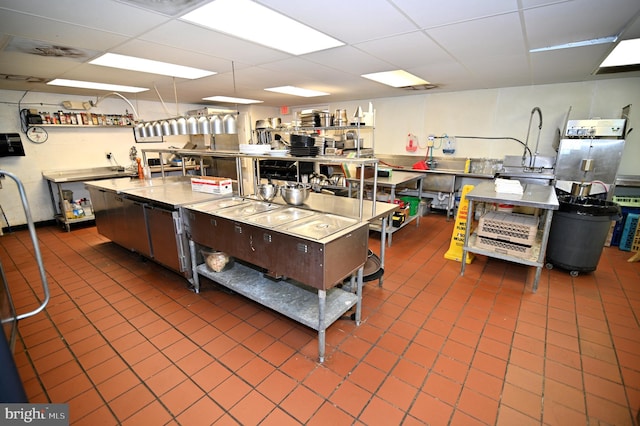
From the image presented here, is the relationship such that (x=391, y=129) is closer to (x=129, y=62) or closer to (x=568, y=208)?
(x=568, y=208)

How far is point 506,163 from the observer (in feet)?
17.6

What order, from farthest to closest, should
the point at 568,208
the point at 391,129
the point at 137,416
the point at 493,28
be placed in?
the point at 391,129 < the point at 568,208 < the point at 493,28 < the point at 137,416

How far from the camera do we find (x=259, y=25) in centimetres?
224

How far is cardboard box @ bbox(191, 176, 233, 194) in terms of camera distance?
10.9 feet

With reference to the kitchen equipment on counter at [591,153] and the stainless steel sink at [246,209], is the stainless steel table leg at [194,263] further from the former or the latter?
the kitchen equipment on counter at [591,153]

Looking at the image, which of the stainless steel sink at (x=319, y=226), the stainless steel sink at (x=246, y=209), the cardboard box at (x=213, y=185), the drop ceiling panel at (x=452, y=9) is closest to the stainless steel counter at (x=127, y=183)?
the cardboard box at (x=213, y=185)

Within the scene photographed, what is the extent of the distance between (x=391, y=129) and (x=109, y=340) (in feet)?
20.2

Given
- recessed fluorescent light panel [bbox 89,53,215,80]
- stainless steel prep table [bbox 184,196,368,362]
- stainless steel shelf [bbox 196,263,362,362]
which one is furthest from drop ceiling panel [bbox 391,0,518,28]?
recessed fluorescent light panel [bbox 89,53,215,80]

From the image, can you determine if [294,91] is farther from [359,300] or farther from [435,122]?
[359,300]

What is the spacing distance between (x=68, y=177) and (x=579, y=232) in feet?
23.9

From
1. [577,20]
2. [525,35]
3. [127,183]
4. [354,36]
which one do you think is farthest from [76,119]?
[577,20]

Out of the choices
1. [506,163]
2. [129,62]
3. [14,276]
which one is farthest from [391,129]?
[14,276]

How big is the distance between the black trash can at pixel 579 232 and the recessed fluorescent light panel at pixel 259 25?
10.0 feet

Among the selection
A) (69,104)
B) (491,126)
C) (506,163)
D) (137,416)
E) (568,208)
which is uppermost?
(69,104)
